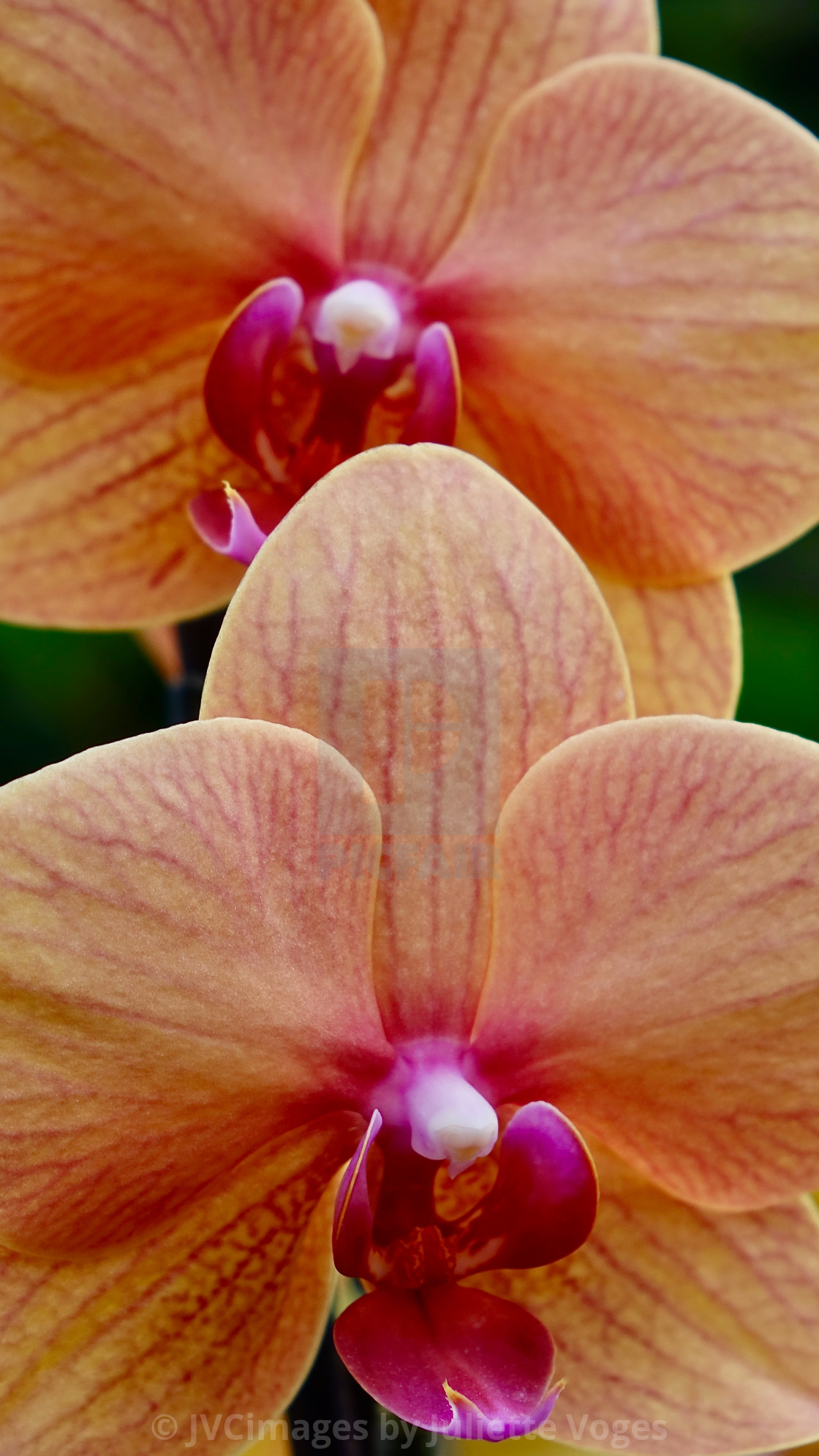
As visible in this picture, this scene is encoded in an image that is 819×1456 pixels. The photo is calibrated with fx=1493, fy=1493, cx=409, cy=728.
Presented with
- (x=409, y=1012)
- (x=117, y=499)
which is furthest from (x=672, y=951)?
(x=117, y=499)

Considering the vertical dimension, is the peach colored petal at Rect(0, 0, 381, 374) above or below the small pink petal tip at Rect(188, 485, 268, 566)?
above

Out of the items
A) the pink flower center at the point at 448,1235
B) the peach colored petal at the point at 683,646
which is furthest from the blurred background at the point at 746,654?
the pink flower center at the point at 448,1235

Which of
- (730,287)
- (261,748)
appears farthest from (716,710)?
(261,748)

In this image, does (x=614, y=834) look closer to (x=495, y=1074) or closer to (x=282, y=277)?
(x=495, y=1074)

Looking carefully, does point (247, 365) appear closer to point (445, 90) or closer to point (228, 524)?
point (228, 524)

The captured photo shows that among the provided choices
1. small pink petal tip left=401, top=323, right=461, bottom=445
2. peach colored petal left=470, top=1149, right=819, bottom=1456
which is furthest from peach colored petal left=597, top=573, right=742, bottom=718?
peach colored petal left=470, top=1149, right=819, bottom=1456

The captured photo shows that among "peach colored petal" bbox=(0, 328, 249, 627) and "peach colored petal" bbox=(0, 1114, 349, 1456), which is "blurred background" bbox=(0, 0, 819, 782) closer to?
"peach colored petal" bbox=(0, 328, 249, 627)
